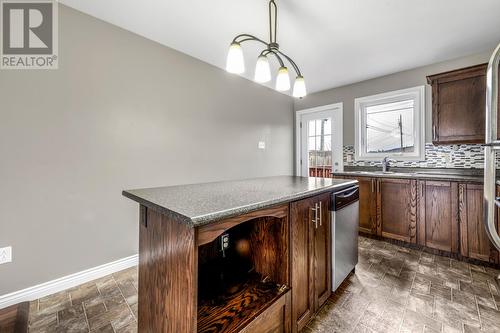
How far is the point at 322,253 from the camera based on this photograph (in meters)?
1.67

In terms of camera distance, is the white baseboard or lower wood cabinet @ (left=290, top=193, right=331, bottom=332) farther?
the white baseboard

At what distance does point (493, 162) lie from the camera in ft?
3.11

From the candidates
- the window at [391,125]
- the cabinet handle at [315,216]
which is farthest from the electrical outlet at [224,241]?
the window at [391,125]

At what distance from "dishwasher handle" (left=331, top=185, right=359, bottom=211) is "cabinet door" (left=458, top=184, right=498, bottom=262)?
139cm

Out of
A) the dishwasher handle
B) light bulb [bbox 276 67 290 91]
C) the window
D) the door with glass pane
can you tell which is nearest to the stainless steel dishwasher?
the dishwasher handle

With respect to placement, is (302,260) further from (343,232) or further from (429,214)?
(429,214)

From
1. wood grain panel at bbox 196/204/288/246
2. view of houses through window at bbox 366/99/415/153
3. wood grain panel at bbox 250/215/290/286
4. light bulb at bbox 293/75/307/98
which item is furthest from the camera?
view of houses through window at bbox 366/99/415/153

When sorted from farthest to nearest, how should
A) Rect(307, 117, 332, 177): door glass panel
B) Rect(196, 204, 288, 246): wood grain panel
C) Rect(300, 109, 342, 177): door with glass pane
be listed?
Rect(307, 117, 332, 177): door glass panel, Rect(300, 109, 342, 177): door with glass pane, Rect(196, 204, 288, 246): wood grain panel

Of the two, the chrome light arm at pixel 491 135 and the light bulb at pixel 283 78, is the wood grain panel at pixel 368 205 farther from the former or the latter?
the chrome light arm at pixel 491 135

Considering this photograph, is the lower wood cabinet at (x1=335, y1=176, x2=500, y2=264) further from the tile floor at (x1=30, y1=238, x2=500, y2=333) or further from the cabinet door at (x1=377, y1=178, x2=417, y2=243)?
the tile floor at (x1=30, y1=238, x2=500, y2=333)

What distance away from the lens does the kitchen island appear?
3.16ft

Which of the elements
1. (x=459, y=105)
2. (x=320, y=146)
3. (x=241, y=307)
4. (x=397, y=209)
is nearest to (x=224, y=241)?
(x=241, y=307)

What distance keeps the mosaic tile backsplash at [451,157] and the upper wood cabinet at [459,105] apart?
31 centimetres

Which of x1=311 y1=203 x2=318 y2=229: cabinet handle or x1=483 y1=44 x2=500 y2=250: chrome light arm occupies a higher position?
x1=483 y1=44 x2=500 y2=250: chrome light arm
